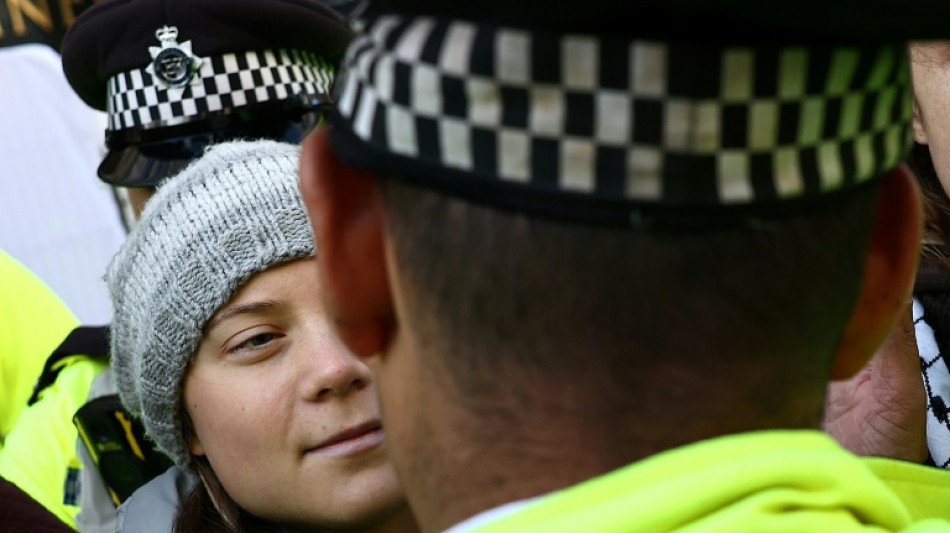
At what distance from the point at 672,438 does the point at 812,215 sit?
0.22m

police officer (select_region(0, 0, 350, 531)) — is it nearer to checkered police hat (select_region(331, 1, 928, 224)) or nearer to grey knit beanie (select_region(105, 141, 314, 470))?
grey knit beanie (select_region(105, 141, 314, 470))

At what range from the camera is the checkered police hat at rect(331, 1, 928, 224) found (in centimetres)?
82

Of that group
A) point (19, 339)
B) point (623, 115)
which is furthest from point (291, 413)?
point (19, 339)

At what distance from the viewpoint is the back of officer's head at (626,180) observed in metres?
0.82

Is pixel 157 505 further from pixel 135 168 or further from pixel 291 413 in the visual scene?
pixel 135 168

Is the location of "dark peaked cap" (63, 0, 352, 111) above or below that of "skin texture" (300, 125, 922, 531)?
below

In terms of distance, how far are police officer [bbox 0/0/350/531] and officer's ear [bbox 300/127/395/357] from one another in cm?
174

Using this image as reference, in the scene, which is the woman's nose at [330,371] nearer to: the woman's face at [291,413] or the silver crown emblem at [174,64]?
the woman's face at [291,413]

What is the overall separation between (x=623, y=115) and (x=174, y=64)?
214 centimetres

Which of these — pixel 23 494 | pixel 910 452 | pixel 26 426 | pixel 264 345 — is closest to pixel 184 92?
pixel 26 426

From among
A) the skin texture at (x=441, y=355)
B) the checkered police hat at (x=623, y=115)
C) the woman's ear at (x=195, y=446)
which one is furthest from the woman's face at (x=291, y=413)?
the checkered police hat at (x=623, y=115)

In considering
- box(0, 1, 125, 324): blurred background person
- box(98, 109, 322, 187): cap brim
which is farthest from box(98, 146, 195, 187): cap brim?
box(0, 1, 125, 324): blurred background person

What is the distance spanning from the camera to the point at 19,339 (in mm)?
2988

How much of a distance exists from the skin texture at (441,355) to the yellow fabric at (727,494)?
43 millimetres
